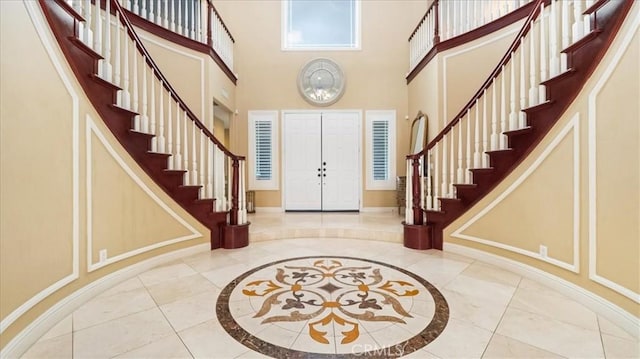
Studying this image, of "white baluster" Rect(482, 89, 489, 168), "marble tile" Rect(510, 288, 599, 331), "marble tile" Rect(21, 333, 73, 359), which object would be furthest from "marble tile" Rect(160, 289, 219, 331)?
"white baluster" Rect(482, 89, 489, 168)

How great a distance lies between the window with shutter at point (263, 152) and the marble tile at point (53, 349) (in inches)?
165

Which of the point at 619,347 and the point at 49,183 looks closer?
the point at 619,347

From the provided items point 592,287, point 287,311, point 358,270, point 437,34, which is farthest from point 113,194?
point 437,34

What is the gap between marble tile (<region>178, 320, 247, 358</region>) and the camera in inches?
56.4

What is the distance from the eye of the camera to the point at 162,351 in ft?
4.73

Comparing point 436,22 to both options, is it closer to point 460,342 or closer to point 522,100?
point 522,100

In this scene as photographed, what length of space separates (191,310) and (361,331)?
46.5 inches

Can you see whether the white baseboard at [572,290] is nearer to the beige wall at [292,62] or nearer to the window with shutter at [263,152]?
the beige wall at [292,62]

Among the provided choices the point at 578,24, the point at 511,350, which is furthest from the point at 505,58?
the point at 511,350

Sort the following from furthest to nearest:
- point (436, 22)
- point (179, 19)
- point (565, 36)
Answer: point (436, 22), point (179, 19), point (565, 36)

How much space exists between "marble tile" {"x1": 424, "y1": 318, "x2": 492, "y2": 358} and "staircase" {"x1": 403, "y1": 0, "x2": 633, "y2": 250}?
64.8 inches

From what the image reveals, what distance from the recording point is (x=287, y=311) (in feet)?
6.18

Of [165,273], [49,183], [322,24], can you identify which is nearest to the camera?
[49,183]

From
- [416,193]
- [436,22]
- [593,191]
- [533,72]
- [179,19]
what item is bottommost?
A: [416,193]
